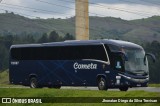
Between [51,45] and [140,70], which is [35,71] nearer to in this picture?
[51,45]

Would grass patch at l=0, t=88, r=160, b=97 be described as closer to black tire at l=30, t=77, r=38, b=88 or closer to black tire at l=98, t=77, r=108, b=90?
black tire at l=98, t=77, r=108, b=90

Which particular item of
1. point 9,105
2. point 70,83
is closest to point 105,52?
point 70,83

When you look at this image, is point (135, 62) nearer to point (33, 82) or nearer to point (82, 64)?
point (82, 64)

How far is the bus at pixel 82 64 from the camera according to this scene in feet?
107

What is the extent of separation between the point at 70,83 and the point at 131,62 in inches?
233

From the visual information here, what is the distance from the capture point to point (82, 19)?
6631cm

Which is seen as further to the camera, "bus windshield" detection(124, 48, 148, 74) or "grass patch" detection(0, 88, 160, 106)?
"bus windshield" detection(124, 48, 148, 74)

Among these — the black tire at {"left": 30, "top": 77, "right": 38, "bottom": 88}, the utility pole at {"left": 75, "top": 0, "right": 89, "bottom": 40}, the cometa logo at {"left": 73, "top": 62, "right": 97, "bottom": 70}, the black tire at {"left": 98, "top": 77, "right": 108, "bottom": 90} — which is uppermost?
the utility pole at {"left": 75, "top": 0, "right": 89, "bottom": 40}

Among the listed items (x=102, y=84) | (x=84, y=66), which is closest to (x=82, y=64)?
(x=84, y=66)

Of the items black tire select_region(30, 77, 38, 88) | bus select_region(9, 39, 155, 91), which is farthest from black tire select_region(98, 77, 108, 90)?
black tire select_region(30, 77, 38, 88)

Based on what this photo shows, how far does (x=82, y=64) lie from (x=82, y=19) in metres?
31.7

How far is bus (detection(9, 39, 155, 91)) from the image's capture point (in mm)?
32562

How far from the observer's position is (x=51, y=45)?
38.2 metres

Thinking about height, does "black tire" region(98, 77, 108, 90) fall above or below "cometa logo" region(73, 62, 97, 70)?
below
